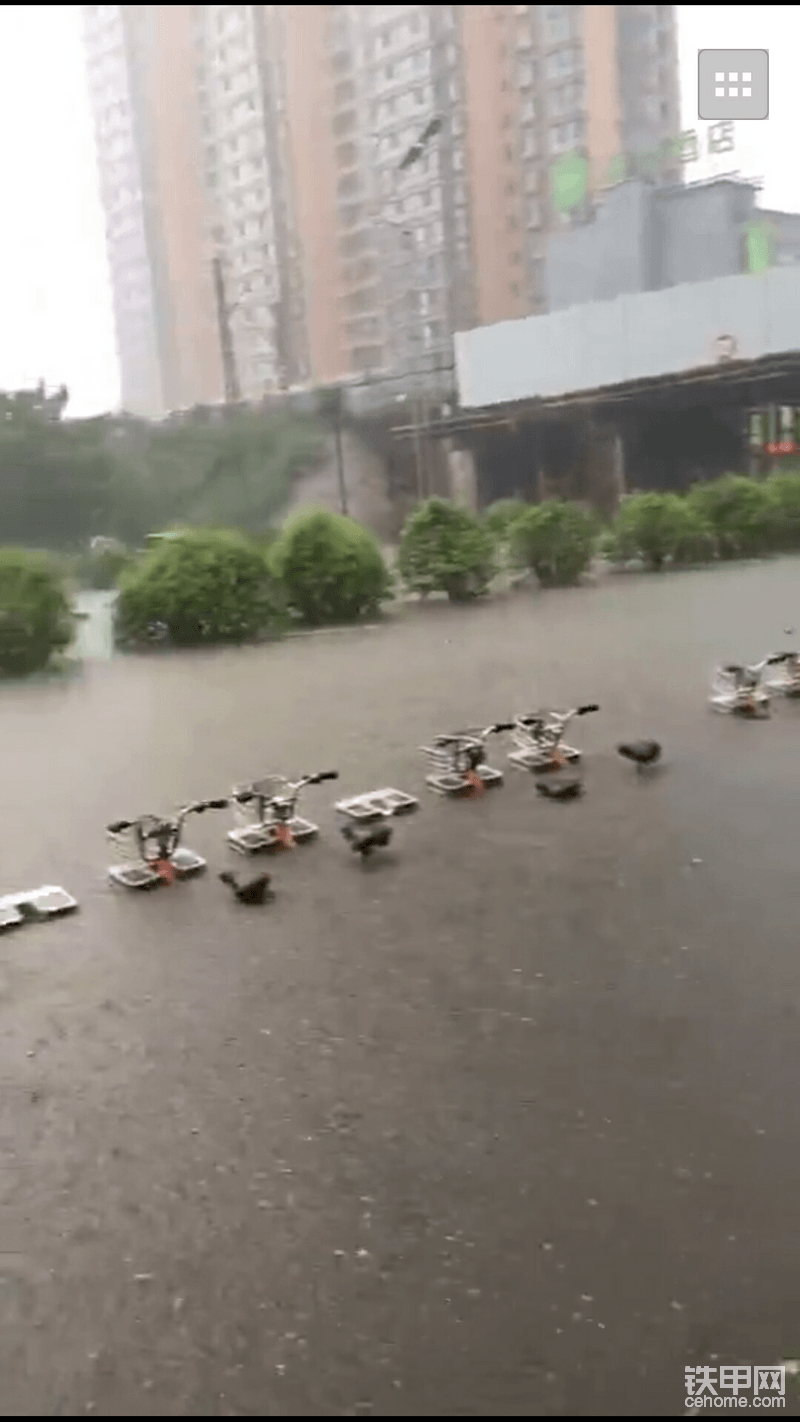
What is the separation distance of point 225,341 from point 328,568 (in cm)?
107

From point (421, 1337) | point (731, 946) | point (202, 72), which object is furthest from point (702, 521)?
point (421, 1337)

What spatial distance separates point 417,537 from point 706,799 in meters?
1.87

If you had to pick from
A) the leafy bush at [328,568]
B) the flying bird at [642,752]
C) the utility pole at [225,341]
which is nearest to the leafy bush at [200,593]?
the leafy bush at [328,568]

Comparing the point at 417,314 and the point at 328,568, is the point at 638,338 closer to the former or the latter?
the point at 417,314

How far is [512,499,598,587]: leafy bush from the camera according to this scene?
4867 millimetres

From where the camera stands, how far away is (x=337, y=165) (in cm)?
396

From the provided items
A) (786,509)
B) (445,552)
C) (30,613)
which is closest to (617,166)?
(445,552)

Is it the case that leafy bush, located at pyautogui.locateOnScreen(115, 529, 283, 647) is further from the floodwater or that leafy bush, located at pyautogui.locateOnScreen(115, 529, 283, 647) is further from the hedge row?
the floodwater

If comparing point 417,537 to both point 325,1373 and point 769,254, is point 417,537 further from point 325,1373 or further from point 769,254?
point 325,1373

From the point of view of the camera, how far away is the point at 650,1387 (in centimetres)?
128

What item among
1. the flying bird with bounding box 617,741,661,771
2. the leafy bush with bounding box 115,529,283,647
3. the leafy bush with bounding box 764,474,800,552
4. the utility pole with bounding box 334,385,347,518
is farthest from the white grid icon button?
the leafy bush with bounding box 115,529,283,647

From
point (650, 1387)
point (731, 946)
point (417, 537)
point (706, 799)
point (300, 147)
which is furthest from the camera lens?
point (417, 537)

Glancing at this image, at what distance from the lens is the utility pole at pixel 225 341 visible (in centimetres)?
390

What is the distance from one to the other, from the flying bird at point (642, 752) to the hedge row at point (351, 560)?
54.9 inches
